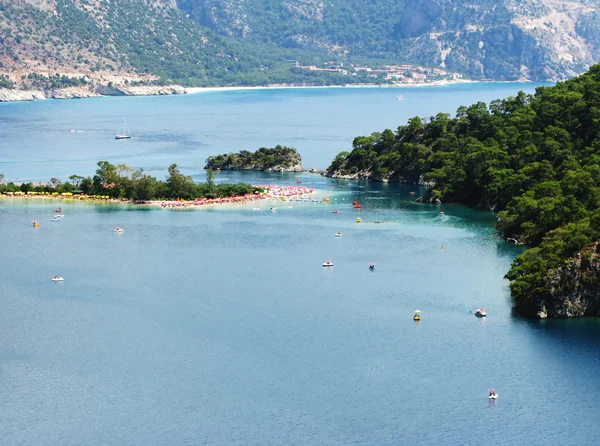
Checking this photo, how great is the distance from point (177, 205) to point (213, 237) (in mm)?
20407

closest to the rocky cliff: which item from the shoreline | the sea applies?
the sea

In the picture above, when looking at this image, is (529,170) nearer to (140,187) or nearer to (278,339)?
(140,187)

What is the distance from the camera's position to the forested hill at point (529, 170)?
74750mm

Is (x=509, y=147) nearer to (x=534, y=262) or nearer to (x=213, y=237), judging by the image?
(x=213, y=237)

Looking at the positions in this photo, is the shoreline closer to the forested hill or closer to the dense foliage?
the dense foliage

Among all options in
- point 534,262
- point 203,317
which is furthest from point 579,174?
point 203,317

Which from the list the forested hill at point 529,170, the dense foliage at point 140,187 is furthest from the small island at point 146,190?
the forested hill at point 529,170

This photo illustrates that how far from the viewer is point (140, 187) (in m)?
124

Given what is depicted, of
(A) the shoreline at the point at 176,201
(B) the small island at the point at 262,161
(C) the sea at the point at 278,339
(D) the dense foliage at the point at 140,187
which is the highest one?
(B) the small island at the point at 262,161

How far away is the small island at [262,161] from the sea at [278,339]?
42.2 m

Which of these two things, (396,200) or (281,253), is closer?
(281,253)

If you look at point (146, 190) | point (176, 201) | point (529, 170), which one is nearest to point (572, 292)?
point (529, 170)

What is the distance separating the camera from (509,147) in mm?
126938

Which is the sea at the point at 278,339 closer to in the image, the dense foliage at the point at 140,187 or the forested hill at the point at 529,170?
the forested hill at the point at 529,170
